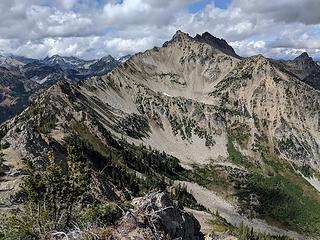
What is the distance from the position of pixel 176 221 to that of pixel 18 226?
2506cm

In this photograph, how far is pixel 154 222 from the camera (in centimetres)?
3753

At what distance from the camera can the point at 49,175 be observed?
1142 inches

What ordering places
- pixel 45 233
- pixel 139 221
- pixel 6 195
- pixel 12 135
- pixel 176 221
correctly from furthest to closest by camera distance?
pixel 12 135, pixel 6 195, pixel 176 221, pixel 139 221, pixel 45 233

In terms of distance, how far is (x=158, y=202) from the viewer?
144ft

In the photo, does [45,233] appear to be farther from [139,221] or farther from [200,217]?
[200,217]

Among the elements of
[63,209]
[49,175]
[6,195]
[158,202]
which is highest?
[49,175]

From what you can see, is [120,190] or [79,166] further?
[120,190]

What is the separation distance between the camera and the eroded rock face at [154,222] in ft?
106

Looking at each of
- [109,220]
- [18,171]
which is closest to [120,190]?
[18,171]

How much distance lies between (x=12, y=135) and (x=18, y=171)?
4020cm

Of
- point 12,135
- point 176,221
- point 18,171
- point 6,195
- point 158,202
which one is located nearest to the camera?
point 158,202

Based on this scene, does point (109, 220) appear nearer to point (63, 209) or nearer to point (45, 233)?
point (63, 209)

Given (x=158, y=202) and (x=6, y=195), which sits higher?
(x=158, y=202)

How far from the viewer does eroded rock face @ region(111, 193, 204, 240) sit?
32.2m
